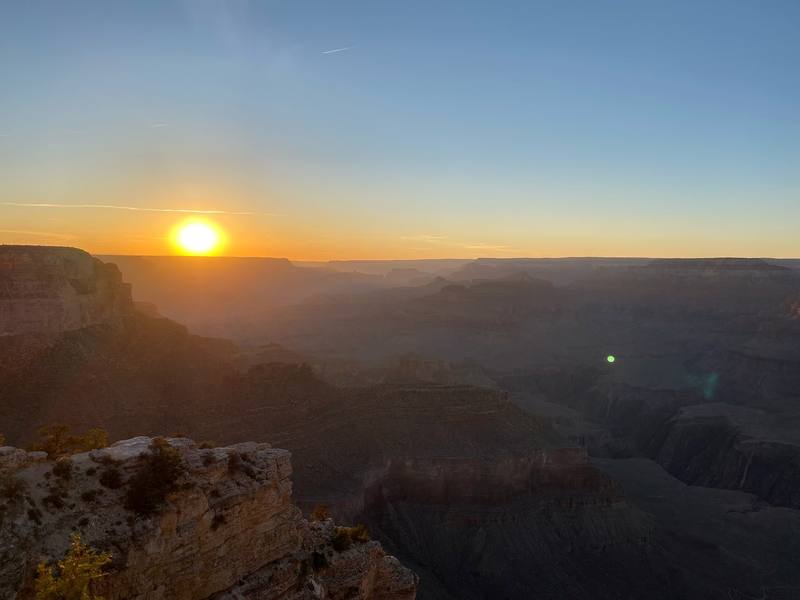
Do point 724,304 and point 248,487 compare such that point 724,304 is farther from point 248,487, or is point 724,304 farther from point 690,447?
point 248,487

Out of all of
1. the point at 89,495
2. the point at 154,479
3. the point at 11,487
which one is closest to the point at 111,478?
the point at 89,495

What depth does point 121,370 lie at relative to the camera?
43062 millimetres

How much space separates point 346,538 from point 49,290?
1288 inches

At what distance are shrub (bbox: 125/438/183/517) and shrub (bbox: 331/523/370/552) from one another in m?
6.86

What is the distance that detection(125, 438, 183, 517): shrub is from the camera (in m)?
13.8

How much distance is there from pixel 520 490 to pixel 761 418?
55.2m

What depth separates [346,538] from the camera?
1973 cm

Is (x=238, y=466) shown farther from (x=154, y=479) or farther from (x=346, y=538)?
(x=346, y=538)

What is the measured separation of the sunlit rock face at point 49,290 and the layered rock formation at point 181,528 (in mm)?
30347

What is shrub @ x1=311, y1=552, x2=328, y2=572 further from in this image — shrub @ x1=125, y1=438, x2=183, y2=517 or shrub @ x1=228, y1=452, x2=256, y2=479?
shrub @ x1=125, y1=438, x2=183, y2=517

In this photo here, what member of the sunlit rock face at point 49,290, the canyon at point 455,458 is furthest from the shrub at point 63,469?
the sunlit rock face at point 49,290

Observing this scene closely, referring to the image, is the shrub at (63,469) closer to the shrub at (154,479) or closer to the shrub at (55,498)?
the shrub at (55,498)

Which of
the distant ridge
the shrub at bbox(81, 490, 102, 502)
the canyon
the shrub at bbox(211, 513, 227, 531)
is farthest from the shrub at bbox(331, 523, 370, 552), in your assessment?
the distant ridge

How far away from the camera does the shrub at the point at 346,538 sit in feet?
63.6
